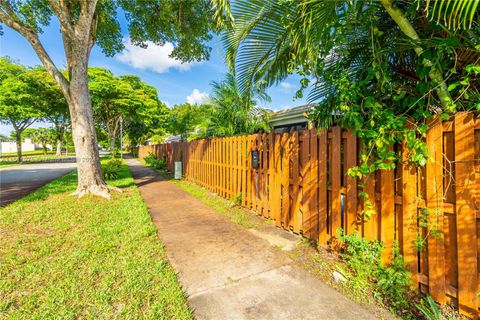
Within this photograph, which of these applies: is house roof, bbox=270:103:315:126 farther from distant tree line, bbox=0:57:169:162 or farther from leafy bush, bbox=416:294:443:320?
distant tree line, bbox=0:57:169:162

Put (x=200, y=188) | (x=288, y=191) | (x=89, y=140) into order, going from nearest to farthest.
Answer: (x=288, y=191) → (x=89, y=140) → (x=200, y=188)

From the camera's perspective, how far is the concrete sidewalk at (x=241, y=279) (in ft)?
6.52

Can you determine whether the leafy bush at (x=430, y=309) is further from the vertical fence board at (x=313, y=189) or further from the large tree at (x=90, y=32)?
the large tree at (x=90, y=32)

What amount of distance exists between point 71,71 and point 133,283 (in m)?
6.01

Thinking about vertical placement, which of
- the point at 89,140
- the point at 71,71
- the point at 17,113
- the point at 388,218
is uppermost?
the point at 17,113

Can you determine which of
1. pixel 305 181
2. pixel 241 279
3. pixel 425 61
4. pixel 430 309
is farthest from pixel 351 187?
pixel 241 279

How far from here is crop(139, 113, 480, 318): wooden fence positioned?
6.02 feet

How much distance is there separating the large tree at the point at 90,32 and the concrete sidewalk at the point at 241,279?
3698 millimetres

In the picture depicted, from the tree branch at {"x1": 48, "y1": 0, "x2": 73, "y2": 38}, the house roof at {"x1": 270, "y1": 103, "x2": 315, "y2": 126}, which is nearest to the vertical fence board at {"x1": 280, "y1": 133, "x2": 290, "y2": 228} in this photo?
the house roof at {"x1": 270, "y1": 103, "x2": 315, "y2": 126}

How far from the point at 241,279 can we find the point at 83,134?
19.1 feet

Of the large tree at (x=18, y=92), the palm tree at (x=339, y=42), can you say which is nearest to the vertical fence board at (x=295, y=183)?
the palm tree at (x=339, y=42)

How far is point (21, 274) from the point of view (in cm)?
254

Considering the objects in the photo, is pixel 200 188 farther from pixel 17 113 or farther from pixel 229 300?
pixel 17 113

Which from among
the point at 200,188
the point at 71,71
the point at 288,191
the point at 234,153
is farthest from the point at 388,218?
the point at 71,71
